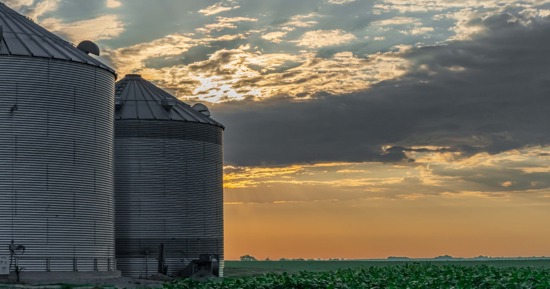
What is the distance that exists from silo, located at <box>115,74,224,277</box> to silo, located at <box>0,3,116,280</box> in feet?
35.6

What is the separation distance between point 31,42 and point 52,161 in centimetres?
918

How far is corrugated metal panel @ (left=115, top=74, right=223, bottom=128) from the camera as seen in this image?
7788 cm

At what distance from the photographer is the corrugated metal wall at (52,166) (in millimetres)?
58188

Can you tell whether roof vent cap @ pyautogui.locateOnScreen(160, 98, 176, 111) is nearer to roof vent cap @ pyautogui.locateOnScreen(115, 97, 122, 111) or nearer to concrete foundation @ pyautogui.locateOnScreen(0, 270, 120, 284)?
roof vent cap @ pyautogui.locateOnScreen(115, 97, 122, 111)

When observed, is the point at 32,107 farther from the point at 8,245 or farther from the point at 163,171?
the point at 163,171

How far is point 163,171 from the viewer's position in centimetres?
7612

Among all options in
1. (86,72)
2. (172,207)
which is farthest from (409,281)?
(172,207)

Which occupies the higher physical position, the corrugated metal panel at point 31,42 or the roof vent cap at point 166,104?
the corrugated metal panel at point 31,42

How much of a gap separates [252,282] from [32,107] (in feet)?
77.8

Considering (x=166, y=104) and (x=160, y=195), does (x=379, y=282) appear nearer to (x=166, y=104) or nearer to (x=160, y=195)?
(x=160, y=195)

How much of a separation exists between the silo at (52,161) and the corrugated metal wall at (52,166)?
0.06 m

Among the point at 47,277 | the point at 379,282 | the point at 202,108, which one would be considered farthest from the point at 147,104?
the point at 379,282

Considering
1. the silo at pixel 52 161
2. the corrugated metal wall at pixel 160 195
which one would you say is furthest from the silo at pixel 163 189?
the silo at pixel 52 161

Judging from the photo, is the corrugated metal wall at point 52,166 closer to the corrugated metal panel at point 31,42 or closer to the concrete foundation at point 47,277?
the concrete foundation at point 47,277
